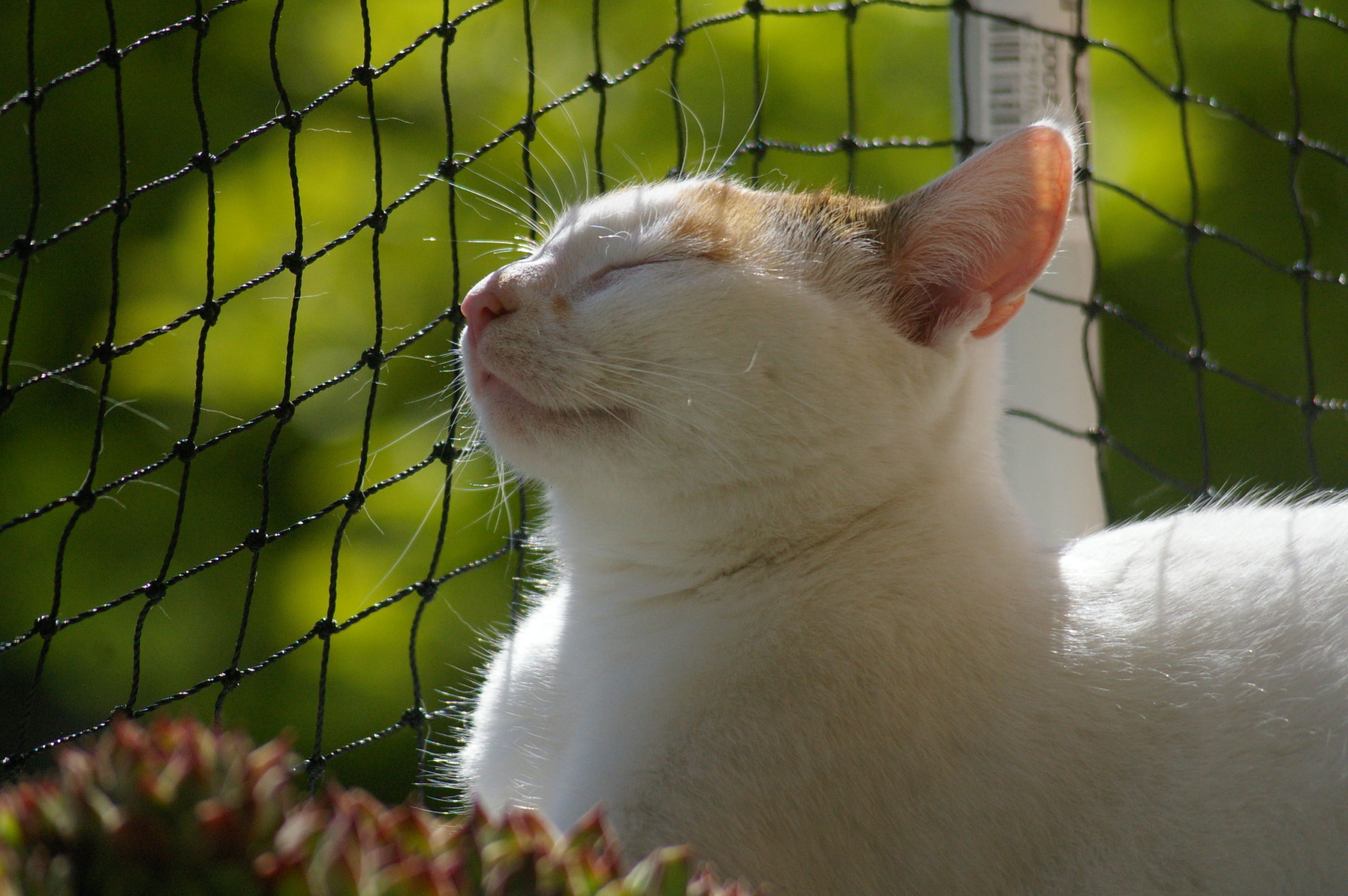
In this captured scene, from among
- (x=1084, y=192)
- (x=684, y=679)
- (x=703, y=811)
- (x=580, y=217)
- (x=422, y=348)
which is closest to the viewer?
(x=703, y=811)

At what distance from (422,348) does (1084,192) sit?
6.42 ft

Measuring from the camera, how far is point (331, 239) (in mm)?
2967

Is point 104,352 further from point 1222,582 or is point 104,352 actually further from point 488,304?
point 1222,582

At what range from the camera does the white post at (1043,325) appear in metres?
1.88

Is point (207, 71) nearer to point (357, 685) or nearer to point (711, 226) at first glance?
point (357, 685)

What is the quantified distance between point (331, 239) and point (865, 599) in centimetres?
221

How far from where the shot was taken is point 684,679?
108cm

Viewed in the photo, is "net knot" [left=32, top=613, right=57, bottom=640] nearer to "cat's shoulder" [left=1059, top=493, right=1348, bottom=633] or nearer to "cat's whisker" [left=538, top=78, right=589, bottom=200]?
"cat's whisker" [left=538, top=78, right=589, bottom=200]

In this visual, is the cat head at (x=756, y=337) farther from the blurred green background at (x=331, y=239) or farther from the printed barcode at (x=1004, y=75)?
the blurred green background at (x=331, y=239)

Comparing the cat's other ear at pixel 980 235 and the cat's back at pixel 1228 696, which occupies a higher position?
the cat's other ear at pixel 980 235

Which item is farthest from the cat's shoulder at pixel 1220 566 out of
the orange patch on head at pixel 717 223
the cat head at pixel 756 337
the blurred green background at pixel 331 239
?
the blurred green background at pixel 331 239

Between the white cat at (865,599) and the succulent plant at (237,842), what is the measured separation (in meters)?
0.34

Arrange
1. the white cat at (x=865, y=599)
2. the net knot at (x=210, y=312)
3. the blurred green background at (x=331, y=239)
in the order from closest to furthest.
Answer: the white cat at (x=865, y=599)
the net knot at (x=210, y=312)
the blurred green background at (x=331, y=239)

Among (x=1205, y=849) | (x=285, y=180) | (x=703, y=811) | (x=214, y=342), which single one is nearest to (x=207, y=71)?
(x=285, y=180)
